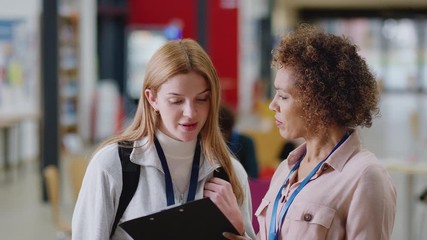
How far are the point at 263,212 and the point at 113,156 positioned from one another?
1.54ft

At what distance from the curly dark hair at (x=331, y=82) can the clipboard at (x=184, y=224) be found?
0.36m

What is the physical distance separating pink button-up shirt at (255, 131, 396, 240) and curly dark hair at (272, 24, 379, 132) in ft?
0.25

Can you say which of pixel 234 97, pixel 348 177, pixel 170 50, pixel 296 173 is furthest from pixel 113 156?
pixel 234 97

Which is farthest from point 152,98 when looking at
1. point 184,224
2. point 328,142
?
point 328,142

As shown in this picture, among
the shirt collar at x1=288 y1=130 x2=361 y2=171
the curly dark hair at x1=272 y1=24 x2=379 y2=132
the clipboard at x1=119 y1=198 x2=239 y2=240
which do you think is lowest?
the clipboard at x1=119 y1=198 x2=239 y2=240

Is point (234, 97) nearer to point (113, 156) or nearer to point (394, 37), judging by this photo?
point (394, 37)

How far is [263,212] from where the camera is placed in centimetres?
228

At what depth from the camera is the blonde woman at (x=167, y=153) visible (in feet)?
7.27

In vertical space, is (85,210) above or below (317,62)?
below

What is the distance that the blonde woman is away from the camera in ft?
7.27

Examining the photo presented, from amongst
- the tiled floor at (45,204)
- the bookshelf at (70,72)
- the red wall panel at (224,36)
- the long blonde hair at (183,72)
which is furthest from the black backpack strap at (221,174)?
the red wall panel at (224,36)

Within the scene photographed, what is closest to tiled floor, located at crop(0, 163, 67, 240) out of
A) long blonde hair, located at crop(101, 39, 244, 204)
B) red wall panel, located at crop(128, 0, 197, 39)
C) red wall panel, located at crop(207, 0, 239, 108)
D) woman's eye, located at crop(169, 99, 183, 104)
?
long blonde hair, located at crop(101, 39, 244, 204)

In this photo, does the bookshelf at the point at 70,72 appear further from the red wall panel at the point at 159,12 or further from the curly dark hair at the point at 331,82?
the curly dark hair at the point at 331,82

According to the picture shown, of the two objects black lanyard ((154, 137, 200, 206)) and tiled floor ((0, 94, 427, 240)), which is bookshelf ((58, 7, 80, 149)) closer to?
tiled floor ((0, 94, 427, 240))
